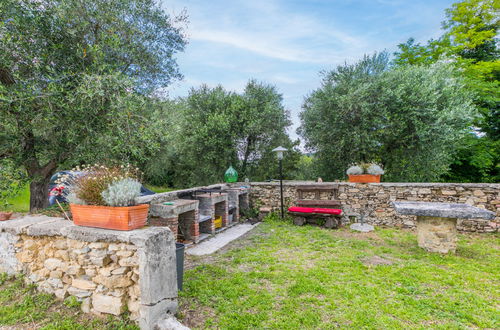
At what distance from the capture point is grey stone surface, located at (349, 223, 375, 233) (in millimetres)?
6695

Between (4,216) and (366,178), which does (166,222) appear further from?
(366,178)

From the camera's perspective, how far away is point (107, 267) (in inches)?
106

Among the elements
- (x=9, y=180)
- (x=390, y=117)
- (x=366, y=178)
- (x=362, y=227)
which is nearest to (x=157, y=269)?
(x=9, y=180)

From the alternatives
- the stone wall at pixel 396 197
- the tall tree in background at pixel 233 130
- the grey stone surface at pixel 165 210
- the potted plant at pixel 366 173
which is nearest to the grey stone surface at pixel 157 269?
the grey stone surface at pixel 165 210

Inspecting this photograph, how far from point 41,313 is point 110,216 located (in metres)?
1.38

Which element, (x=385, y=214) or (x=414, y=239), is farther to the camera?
(x=385, y=214)

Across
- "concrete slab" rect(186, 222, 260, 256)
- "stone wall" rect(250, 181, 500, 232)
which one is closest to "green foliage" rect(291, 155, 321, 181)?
"stone wall" rect(250, 181, 500, 232)

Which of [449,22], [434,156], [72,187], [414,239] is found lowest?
[414,239]

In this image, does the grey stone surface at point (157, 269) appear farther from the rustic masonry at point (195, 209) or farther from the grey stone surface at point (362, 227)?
the grey stone surface at point (362, 227)

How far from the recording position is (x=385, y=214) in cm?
722

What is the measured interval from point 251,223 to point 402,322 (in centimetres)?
510

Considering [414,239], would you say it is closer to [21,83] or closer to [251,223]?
[251,223]

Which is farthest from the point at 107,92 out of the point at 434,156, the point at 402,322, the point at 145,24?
the point at 434,156

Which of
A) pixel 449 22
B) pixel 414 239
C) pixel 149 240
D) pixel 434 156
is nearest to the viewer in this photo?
pixel 149 240
